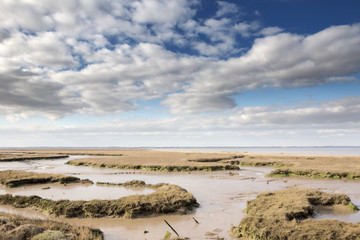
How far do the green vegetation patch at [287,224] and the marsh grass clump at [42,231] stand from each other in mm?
7473

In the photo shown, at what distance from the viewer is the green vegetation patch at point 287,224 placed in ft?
36.8

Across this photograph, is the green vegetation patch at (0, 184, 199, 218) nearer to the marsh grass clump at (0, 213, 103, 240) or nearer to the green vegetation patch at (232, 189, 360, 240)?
the marsh grass clump at (0, 213, 103, 240)

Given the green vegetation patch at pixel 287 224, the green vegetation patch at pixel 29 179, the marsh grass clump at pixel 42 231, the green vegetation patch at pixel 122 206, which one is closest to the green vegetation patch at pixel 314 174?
the green vegetation patch at pixel 287 224

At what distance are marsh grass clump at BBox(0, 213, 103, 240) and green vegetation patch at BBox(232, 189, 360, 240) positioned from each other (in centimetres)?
747

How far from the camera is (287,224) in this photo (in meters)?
12.4

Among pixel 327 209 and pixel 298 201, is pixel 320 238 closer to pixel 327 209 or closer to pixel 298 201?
pixel 298 201

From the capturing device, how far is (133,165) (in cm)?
5084

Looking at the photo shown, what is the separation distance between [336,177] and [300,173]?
4.70 m

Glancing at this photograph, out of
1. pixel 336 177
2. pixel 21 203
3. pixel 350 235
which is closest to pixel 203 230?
pixel 350 235

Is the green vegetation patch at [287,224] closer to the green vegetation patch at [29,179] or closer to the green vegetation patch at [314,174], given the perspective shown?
the green vegetation patch at [314,174]

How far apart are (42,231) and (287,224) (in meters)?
11.7

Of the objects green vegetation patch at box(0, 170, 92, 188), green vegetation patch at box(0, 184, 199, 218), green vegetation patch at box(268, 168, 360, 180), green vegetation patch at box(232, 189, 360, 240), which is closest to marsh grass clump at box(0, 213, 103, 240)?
green vegetation patch at box(0, 184, 199, 218)

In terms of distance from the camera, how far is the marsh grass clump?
10.6m

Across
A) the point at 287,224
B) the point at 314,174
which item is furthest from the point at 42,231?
the point at 314,174
